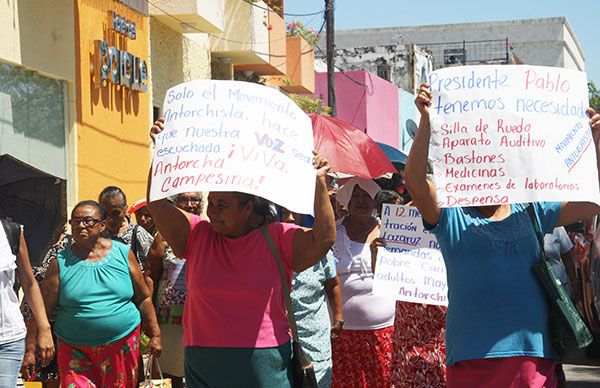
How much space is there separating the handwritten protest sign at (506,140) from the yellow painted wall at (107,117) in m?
8.97

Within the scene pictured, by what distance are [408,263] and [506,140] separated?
2856 millimetres

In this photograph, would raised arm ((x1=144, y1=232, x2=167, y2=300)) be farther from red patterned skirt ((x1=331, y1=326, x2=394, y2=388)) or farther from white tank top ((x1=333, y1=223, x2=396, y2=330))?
red patterned skirt ((x1=331, y1=326, x2=394, y2=388))

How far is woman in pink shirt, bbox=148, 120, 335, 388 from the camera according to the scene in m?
5.03

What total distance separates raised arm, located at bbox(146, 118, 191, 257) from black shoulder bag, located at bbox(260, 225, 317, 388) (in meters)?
0.37

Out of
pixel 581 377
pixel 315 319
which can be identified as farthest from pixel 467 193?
pixel 581 377

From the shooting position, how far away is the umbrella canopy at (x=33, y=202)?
7664 millimetres

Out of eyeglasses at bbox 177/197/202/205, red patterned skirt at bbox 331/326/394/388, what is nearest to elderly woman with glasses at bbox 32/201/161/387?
eyeglasses at bbox 177/197/202/205

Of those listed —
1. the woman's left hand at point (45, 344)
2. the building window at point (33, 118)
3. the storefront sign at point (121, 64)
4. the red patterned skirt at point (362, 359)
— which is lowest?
the red patterned skirt at point (362, 359)

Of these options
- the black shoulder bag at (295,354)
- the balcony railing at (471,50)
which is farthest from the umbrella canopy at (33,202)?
the balcony railing at (471,50)

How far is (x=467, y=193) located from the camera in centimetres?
514

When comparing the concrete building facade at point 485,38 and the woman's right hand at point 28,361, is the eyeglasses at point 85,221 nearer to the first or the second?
the woman's right hand at point 28,361

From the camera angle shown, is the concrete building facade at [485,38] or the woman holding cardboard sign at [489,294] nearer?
the woman holding cardboard sign at [489,294]

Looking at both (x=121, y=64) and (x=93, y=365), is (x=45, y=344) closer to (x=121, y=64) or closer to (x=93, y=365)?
(x=93, y=365)

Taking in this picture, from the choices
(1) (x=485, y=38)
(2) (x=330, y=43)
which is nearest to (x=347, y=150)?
(2) (x=330, y=43)
